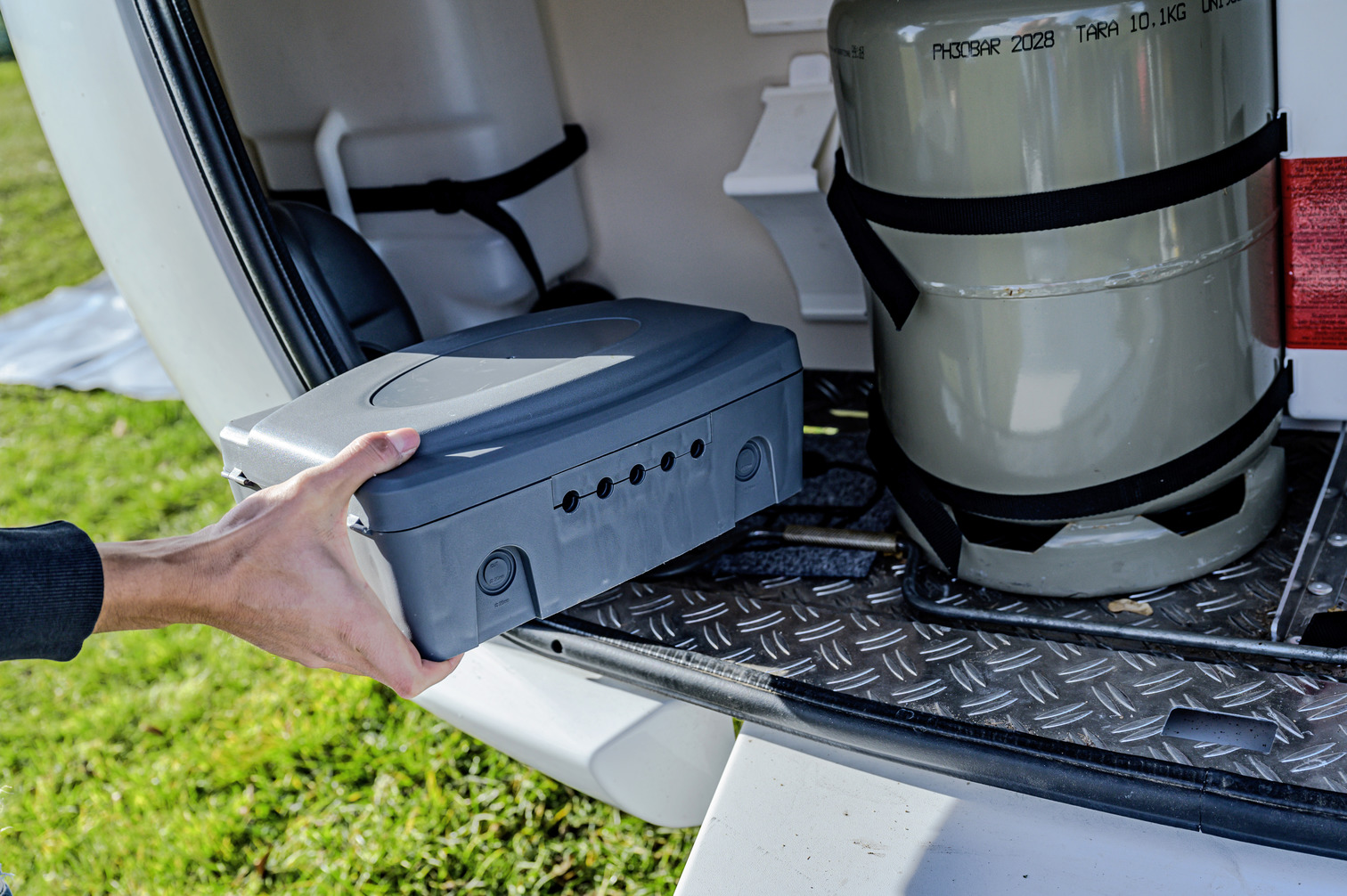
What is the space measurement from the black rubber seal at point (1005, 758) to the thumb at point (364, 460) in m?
0.44

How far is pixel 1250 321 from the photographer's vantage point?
1.22m

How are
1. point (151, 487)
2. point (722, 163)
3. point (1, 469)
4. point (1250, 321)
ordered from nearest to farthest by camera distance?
point (1250, 321), point (722, 163), point (151, 487), point (1, 469)

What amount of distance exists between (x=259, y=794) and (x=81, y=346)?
287 centimetres

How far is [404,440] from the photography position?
105 centimetres

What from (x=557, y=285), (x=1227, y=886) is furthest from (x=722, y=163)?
(x=1227, y=886)

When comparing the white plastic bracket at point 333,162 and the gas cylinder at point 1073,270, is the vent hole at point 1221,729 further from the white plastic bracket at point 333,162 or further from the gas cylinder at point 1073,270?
the white plastic bracket at point 333,162

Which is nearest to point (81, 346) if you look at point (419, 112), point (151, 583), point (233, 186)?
point (419, 112)

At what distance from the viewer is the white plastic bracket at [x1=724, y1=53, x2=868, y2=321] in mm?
1750

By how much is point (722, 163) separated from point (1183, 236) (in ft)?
3.18

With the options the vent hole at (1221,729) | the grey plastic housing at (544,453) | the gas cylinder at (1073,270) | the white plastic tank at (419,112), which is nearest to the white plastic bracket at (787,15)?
the white plastic tank at (419,112)

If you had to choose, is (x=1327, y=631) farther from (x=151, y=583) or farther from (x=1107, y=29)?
(x=151, y=583)

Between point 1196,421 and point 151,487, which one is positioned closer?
point 1196,421

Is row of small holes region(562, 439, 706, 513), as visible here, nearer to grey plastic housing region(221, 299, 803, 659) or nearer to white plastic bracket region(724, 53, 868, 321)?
grey plastic housing region(221, 299, 803, 659)

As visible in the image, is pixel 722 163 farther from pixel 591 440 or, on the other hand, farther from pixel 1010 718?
pixel 1010 718
